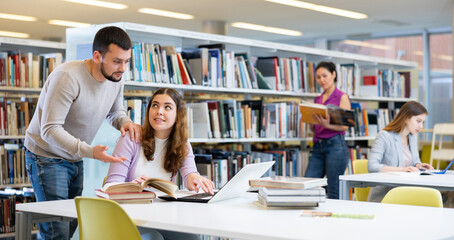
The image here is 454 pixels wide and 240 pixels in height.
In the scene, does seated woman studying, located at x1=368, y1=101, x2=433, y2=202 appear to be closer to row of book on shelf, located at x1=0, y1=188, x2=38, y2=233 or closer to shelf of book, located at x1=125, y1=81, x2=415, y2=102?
shelf of book, located at x1=125, y1=81, x2=415, y2=102

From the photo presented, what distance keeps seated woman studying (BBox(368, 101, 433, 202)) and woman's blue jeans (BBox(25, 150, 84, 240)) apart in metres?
2.21

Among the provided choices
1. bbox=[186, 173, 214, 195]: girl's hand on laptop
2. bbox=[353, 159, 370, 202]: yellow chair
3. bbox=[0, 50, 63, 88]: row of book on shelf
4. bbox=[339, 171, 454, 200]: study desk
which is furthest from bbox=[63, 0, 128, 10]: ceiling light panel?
bbox=[186, 173, 214, 195]: girl's hand on laptop

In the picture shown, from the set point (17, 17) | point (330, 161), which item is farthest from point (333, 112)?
point (17, 17)

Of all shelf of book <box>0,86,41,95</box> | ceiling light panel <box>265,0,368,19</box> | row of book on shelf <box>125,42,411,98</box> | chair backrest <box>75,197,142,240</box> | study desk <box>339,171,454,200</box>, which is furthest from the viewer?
ceiling light panel <box>265,0,368,19</box>

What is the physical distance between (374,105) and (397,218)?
6.02 m

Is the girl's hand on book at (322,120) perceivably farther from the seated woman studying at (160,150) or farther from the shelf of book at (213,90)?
the seated woman studying at (160,150)

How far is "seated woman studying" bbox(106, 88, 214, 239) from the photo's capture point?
289 cm

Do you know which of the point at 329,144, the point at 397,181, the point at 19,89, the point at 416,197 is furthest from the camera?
the point at 19,89

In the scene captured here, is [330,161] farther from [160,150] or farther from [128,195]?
[128,195]

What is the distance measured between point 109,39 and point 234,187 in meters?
0.97

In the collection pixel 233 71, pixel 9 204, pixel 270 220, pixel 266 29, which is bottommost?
pixel 9 204

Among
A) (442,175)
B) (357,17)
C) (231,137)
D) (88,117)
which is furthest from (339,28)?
(88,117)

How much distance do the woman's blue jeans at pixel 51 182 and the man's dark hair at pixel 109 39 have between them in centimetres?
60

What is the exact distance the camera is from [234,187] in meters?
2.63
